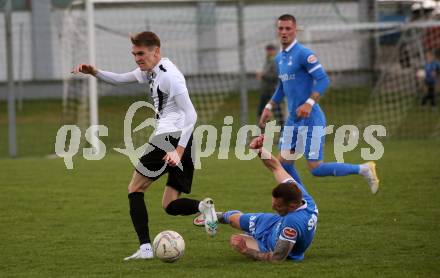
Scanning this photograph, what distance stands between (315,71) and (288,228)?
312 cm

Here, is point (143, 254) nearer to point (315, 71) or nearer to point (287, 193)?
point (287, 193)

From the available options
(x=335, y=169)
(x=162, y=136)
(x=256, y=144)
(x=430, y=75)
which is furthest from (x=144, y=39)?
(x=430, y=75)

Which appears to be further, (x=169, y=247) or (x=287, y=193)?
(x=169, y=247)

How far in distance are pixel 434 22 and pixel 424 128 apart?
8.40ft

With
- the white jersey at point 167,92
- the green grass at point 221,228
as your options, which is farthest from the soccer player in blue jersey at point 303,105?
the white jersey at point 167,92

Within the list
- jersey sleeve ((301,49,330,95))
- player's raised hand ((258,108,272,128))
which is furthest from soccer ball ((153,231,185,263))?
jersey sleeve ((301,49,330,95))

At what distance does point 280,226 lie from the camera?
7.76 m

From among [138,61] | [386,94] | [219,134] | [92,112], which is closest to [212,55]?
[219,134]

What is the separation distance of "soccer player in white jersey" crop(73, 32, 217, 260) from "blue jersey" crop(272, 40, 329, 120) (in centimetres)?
247

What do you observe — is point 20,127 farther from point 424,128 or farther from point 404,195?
point 404,195

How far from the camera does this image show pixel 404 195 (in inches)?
467

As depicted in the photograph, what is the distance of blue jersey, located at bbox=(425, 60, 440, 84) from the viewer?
2646 cm

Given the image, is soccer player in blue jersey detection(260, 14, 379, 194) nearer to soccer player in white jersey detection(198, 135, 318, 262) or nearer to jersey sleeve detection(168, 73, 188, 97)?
soccer player in white jersey detection(198, 135, 318, 262)

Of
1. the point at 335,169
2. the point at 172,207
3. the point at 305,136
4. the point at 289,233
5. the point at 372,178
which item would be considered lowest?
the point at 289,233
